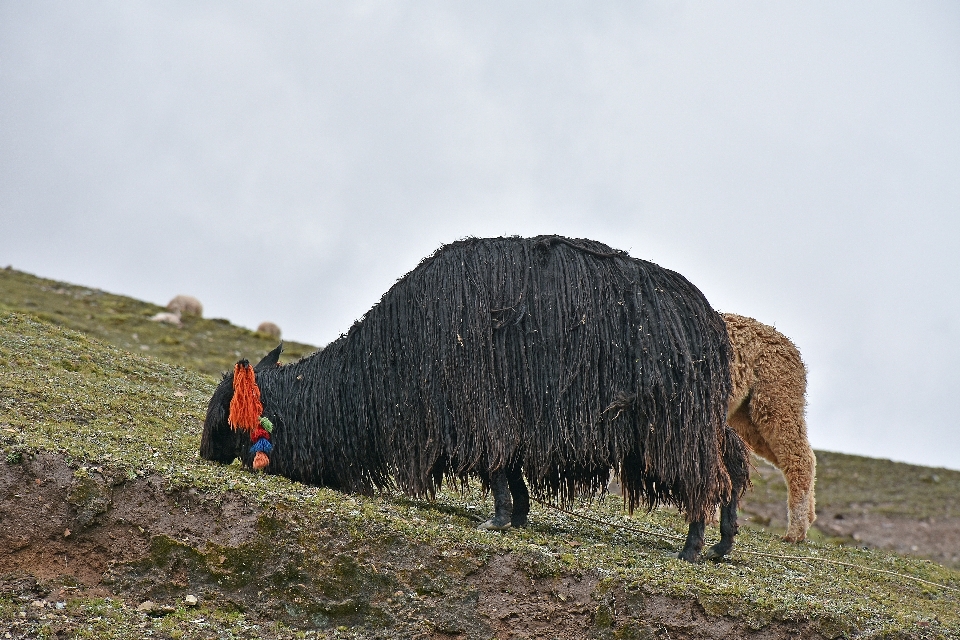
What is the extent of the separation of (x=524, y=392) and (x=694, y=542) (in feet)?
6.77

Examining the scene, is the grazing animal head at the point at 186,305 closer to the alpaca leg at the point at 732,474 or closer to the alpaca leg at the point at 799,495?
the alpaca leg at the point at 799,495

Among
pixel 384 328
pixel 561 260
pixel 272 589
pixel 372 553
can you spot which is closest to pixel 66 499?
pixel 272 589

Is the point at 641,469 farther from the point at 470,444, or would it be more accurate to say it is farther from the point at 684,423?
the point at 470,444

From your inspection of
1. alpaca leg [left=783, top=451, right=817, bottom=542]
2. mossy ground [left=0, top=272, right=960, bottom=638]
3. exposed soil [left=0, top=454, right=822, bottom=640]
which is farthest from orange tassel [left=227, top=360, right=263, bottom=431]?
alpaca leg [left=783, top=451, right=817, bottom=542]

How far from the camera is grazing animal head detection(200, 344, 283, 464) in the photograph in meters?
9.40

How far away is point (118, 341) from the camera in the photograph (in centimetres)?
2477

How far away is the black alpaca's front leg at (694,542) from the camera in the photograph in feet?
30.0

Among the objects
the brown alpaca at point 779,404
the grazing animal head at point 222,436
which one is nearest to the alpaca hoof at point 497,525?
the grazing animal head at point 222,436

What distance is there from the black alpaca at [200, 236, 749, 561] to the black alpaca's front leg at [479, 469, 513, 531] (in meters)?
0.01

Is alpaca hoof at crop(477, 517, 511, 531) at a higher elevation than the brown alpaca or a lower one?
lower

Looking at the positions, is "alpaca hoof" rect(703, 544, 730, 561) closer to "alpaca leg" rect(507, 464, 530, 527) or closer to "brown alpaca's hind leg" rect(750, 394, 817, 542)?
"alpaca leg" rect(507, 464, 530, 527)

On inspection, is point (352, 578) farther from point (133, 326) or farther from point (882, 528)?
point (133, 326)

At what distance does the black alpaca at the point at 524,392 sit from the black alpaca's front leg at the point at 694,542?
0.01 metres

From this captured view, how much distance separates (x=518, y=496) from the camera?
944cm
